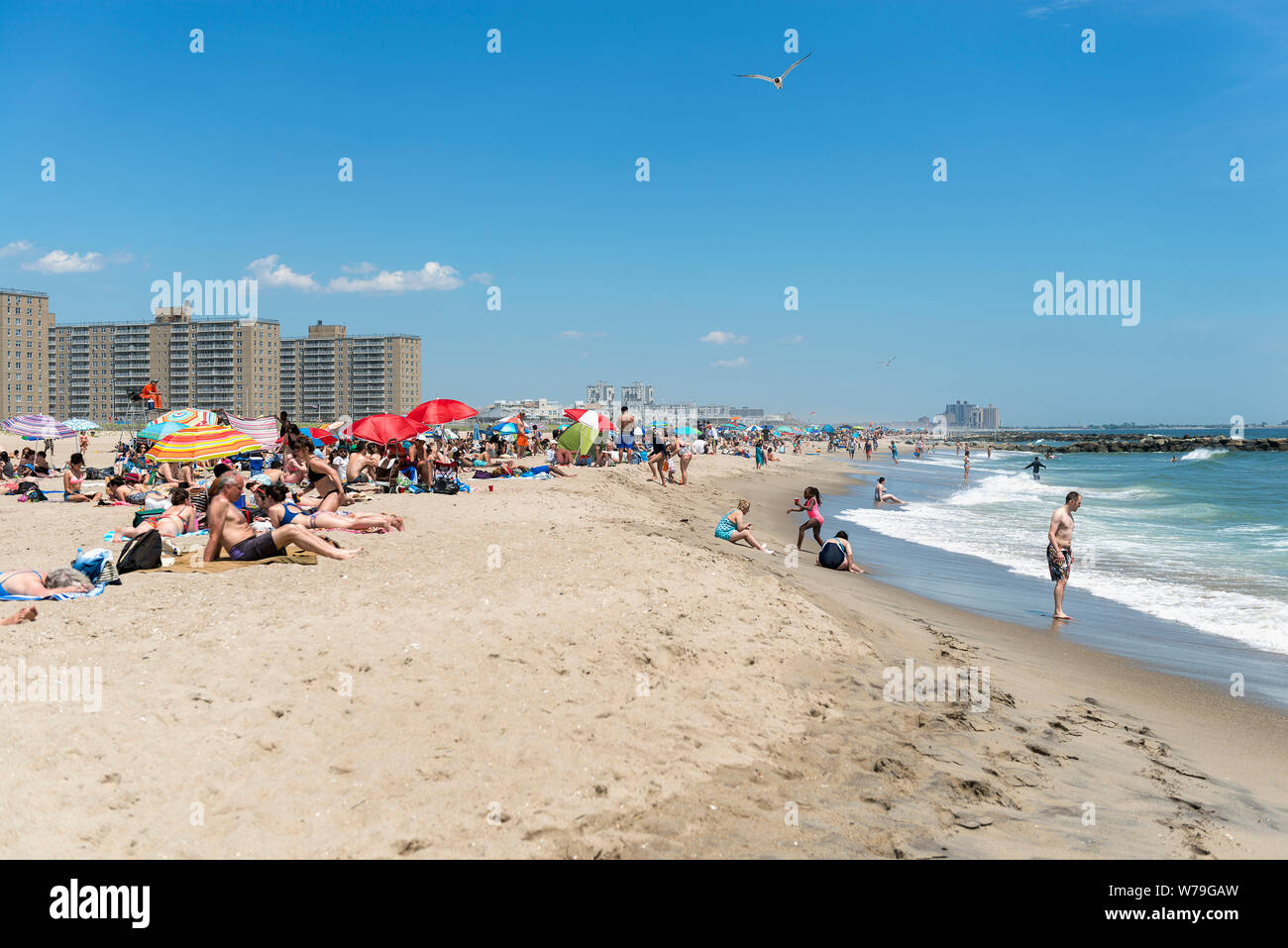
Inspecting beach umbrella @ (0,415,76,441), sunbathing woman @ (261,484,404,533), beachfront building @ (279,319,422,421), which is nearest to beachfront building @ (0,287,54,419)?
beachfront building @ (279,319,422,421)

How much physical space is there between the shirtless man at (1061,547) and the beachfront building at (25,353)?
119 meters

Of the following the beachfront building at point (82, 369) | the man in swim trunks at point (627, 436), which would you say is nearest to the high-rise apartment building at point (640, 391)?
the beachfront building at point (82, 369)

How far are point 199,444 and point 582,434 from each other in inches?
459

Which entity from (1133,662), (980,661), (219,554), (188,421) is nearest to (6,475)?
(188,421)

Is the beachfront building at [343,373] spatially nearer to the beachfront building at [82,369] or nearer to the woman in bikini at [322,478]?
the beachfront building at [82,369]

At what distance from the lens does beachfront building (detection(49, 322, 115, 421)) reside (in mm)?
115062

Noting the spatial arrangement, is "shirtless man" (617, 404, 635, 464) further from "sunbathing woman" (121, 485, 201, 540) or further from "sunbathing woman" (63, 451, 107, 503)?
"sunbathing woman" (121, 485, 201, 540)

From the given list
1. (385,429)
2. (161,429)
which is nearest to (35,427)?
(161,429)

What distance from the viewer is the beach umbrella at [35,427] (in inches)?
902

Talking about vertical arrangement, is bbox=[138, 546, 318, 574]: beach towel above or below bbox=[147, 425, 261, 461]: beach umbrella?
below

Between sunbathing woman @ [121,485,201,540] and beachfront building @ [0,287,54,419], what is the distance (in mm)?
109879

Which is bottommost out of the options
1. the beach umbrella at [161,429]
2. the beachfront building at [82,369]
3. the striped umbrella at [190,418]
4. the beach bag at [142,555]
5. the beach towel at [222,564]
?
the beach towel at [222,564]
